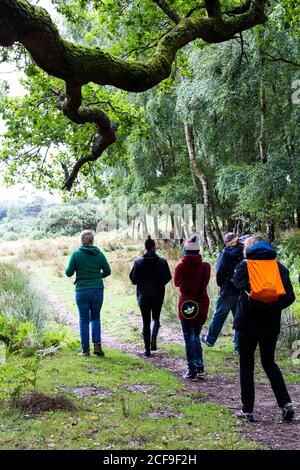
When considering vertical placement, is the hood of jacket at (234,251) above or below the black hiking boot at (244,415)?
above

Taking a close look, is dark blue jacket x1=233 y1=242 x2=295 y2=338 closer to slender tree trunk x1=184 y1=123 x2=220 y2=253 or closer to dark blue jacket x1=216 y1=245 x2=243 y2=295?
dark blue jacket x1=216 y1=245 x2=243 y2=295

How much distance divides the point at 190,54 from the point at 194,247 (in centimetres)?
954

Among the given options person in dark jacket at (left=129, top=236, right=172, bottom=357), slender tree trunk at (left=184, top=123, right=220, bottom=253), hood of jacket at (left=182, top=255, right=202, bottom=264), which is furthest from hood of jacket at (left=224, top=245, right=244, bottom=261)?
slender tree trunk at (left=184, top=123, right=220, bottom=253)

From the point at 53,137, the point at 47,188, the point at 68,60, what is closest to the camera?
the point at 68,60

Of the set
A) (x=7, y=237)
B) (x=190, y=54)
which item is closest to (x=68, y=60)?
(x=190, y=54)

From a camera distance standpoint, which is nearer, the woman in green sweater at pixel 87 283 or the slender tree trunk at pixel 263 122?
the woman in green sweater at pixel 87 283

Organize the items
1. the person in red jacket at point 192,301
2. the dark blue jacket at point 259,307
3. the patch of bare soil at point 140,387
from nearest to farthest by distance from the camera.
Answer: the dark blue jacket at point 259,307, the patch of bare soil at point 140,387, the person in red jacket at point 192,301

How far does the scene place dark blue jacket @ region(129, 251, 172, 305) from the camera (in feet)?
26.8

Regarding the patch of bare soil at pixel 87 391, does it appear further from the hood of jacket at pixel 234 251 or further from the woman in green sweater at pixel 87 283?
the hood of jacket at pixel 234 251

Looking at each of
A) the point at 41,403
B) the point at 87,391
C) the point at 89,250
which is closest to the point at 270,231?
the point at 89,250

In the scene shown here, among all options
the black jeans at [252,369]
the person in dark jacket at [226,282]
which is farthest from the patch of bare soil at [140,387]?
the person in dark jacket at [226,282]

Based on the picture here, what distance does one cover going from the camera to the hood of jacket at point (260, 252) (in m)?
5.04
